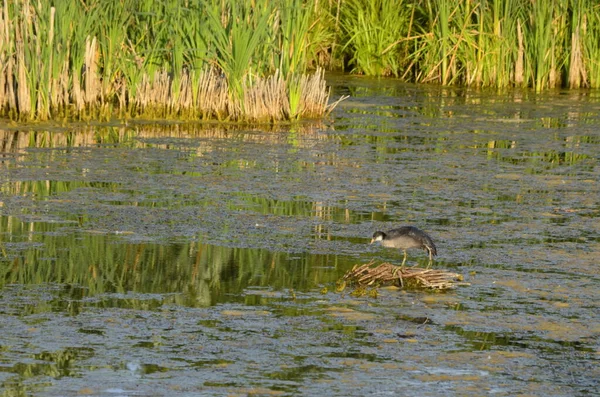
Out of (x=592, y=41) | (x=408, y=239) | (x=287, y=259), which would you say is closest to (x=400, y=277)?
(x=408, y=239)

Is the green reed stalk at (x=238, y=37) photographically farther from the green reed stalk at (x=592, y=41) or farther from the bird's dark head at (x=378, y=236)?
the green reed stalk at (x=592, y=41)

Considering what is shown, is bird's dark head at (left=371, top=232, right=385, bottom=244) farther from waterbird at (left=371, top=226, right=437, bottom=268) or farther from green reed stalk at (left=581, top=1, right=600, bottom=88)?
green reed stalk at (left=581, top=1, right=600, bottom=88)

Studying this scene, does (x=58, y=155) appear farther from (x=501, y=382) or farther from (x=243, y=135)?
(x=501, y=382)

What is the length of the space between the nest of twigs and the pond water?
0.07 meters

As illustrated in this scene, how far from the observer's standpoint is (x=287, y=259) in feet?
20.6

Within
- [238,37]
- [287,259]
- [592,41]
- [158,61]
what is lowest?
[287,259]

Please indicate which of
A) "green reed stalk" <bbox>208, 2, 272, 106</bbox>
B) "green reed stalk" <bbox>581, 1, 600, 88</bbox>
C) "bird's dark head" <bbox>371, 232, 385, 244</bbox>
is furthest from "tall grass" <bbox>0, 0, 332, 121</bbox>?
"bird's dark head" <bbox>371, 232, 385, 244</bbox>

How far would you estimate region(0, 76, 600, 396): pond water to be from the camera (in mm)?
4488

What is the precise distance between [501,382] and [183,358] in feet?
4.04

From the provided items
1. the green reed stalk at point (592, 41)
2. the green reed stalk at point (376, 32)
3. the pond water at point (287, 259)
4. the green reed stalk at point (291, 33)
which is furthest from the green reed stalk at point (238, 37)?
the green reed stalk at point (592, 41)

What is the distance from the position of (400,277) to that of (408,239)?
1.25 ft

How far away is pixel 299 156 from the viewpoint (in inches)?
375

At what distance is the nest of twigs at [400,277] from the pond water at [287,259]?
73 mm

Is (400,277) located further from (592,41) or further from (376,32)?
(376,32)
